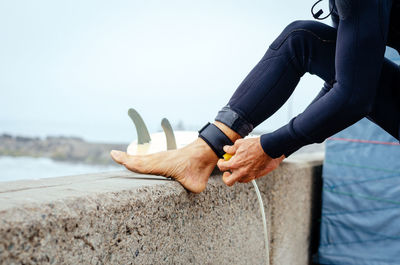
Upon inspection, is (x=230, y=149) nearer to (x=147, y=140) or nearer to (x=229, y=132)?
(x=229, y=132)

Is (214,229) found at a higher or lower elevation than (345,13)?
lower

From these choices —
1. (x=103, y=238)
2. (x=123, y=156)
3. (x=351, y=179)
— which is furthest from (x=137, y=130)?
(x=351, y=179)

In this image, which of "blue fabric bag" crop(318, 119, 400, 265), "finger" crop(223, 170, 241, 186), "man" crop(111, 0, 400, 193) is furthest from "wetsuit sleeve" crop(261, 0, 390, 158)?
"blue fabric bag" crop(318, 119, 400, 265)

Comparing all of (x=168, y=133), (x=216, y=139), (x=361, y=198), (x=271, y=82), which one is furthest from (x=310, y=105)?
(x=361, y=198)

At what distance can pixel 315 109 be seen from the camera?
77 centimetres

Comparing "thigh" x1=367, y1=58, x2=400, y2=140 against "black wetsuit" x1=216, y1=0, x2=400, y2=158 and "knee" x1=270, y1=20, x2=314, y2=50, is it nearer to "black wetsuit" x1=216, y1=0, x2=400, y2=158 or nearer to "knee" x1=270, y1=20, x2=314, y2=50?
"black wetsuit" x1=216, y1=0, x2=400, y2=158

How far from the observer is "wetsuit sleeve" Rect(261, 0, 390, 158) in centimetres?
69

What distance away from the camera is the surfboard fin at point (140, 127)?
3.16 ft

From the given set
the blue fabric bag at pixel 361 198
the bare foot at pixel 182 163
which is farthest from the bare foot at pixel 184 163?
the blue fabric bag at pixel 361 198

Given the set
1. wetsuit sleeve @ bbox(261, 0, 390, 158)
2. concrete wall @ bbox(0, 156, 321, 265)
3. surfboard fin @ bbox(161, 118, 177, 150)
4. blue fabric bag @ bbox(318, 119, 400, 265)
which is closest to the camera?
concrete wall @ bbox(0, 156, 321, 265)

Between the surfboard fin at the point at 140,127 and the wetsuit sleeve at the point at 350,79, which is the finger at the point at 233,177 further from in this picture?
the surfboard fin at the point at 140,127

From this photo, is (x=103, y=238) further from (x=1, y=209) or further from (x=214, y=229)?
(x=214, y=229)

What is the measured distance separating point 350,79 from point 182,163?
363 millimetres

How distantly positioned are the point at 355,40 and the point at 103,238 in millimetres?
535
